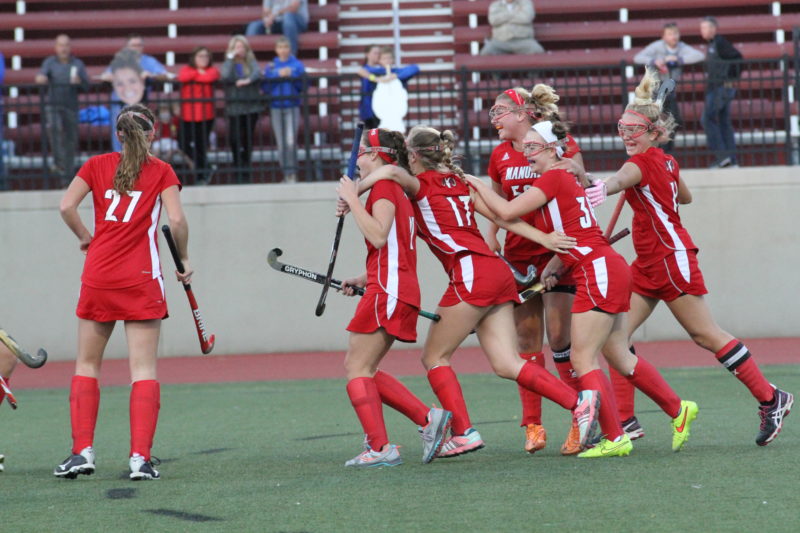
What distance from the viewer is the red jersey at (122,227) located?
5.96 meters

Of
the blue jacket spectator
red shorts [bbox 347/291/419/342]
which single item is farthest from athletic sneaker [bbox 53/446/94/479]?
the blue jacket spectator

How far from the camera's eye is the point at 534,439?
6520mm

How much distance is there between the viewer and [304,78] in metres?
12.8

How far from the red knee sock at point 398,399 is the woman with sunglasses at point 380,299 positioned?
46 mm

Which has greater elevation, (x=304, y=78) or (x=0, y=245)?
(x=304, y=78)

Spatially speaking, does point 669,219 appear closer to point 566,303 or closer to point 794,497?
point 566,303

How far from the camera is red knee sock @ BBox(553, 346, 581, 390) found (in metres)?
6.76

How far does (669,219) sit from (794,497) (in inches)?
78.3

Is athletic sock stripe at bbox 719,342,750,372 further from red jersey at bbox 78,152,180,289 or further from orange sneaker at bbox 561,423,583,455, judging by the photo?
red jersey at bbox 78,152,180,289

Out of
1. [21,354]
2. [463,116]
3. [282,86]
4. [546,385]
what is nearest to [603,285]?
[546,385]

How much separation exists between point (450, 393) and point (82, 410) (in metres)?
1.79

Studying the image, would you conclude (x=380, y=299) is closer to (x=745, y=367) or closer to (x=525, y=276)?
(x=525, y=276)

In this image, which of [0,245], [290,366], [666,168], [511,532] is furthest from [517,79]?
[511,532]

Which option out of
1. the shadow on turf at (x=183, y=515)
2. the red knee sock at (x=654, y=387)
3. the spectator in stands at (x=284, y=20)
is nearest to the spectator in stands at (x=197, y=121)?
the spectator in stands at (x=284, y=20)
